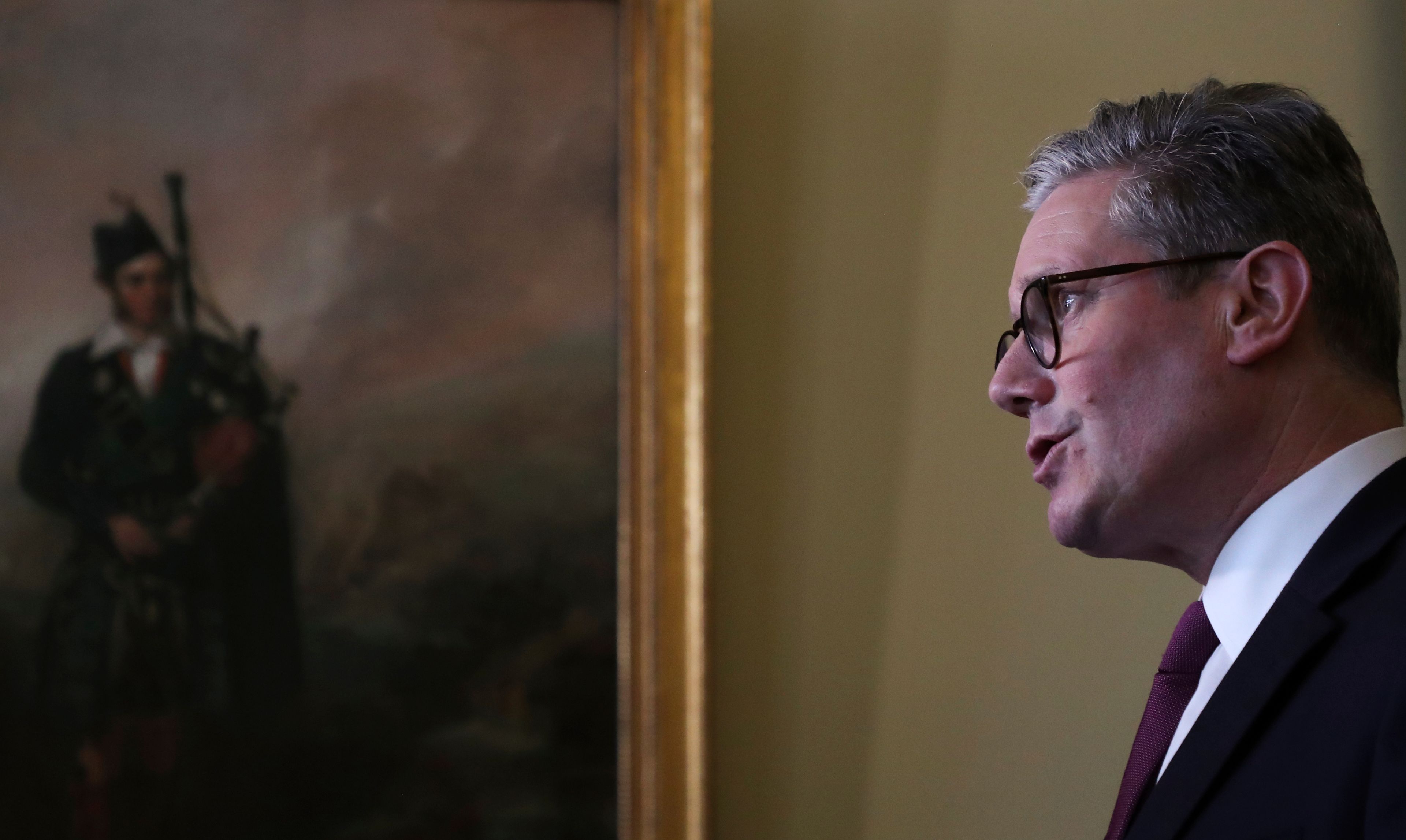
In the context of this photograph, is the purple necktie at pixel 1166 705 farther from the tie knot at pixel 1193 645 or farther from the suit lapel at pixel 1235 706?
the suit lapel at pixel 1235 706

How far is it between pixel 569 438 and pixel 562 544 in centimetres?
21

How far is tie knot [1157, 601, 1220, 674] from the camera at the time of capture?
4.99ft

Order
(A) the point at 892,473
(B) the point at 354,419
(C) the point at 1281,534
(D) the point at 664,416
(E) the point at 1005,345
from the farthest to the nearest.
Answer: (A) the point at 892,473 < (D) the point at 664,416 < (B) the point at 354,419 < (E) the point at 1005,345 < (C) the point at 1281,534

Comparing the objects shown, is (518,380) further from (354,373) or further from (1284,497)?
(1284,497)

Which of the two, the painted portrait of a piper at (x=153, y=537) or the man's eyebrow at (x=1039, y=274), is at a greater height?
the man's eyebrow at (x=1039, y=274)

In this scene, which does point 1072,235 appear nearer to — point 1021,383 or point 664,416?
point 1021,383

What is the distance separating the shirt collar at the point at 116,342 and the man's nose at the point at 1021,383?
57.4 inches

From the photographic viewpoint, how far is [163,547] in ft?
6.59

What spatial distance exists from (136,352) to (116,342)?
4cm

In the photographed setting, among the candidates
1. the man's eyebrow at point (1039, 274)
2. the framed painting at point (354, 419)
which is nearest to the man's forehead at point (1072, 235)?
the man's eyebrow at point (1039, 274)

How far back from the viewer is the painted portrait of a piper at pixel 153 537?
1970mm

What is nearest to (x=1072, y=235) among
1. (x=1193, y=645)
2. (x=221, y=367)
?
(x=1193, y=645)

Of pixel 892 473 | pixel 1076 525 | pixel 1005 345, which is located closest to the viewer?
pixel 1076 525

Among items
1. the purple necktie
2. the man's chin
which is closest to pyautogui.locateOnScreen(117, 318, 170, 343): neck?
the man's chin
